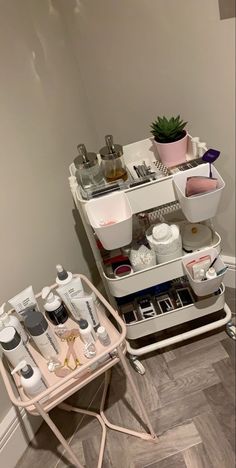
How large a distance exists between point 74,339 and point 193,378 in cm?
52

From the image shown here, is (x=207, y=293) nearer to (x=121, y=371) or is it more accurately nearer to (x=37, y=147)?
(x=121, y=371)

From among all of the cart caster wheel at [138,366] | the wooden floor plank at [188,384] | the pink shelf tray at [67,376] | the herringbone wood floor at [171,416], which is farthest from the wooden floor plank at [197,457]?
the pink shelf tray at [67,376]

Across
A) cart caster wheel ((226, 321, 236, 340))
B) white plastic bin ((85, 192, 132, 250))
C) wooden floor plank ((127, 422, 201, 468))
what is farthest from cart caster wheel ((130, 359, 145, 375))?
white plastic bin ((85, 192, 132, 250))

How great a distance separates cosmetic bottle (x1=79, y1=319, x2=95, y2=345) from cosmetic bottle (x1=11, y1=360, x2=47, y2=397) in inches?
5.5

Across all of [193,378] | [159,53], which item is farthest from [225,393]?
[159,53]

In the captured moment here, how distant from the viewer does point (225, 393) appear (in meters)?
1.37

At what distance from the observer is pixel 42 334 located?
3.45ft

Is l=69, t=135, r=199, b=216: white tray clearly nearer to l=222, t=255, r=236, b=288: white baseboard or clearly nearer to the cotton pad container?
the cotton pad container

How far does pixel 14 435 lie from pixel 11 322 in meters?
0.48

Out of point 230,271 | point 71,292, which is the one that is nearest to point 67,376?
point 71,292

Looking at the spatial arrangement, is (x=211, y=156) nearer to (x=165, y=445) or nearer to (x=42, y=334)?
(x=42, y=334)

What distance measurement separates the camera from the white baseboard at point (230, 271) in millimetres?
1609

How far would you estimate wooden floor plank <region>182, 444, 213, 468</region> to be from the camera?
4.04 feet

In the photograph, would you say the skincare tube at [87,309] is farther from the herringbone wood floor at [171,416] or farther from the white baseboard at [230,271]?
the white baseboard at [230,271]
